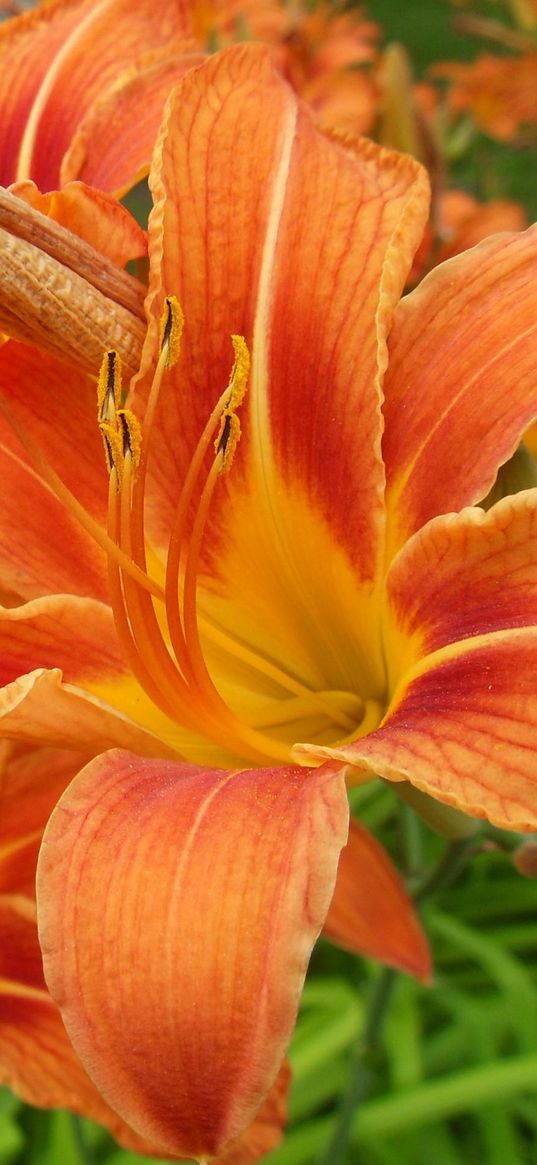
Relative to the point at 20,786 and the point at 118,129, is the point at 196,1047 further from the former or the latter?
the point at 118,129

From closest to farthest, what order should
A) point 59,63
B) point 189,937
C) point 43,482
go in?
point 189,937, point 43,482, point 59,63

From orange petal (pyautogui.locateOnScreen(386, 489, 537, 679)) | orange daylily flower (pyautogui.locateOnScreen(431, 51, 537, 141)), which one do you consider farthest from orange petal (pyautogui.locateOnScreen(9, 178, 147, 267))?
orange daylily flower (pyautogui.locateOnScreen(431, 51, 537, 141))

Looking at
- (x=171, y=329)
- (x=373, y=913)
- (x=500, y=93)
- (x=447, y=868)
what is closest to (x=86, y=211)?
(x=171, y=329)

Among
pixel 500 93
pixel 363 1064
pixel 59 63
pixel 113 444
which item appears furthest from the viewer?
pixel 500 93

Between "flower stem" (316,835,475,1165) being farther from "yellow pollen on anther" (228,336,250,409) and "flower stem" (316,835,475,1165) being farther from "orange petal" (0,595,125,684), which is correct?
"yellow pollen on anther" (228,336,250,409)

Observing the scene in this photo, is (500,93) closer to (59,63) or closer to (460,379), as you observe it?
(59,63)

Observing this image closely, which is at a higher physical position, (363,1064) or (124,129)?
(124,129)

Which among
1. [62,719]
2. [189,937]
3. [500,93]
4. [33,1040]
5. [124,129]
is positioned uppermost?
[500,93]
